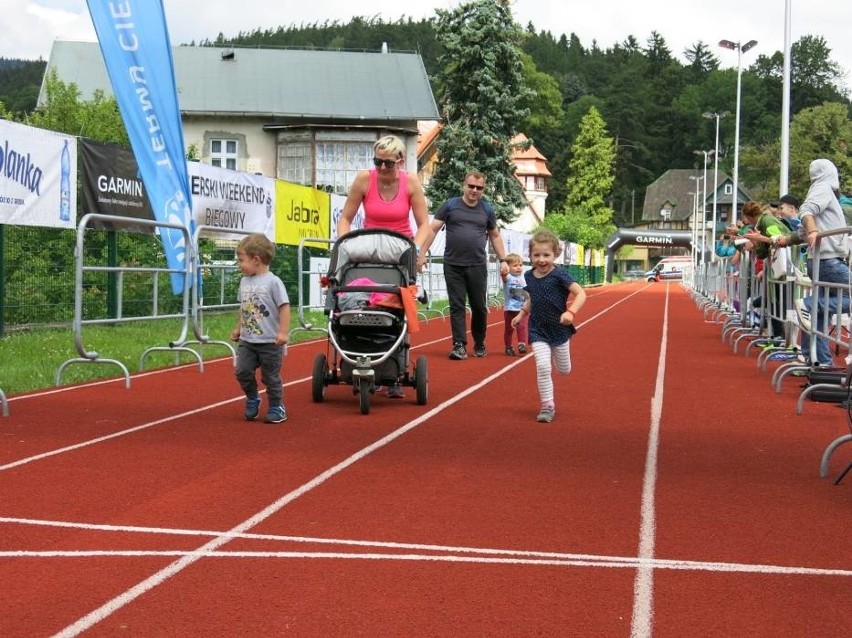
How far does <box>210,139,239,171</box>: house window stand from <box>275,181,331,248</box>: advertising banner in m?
35.6

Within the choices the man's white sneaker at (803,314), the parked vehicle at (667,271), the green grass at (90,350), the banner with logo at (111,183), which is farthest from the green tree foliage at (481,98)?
the parked vehicle at (667,271)

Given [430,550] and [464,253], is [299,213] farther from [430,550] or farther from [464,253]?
[430,550]

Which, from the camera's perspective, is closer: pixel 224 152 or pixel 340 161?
pixel 340 161

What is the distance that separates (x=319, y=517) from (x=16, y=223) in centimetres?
1005

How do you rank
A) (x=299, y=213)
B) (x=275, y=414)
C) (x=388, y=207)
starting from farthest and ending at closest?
(x=299, y=213), (x=388, y=207), (x=275, y=414)

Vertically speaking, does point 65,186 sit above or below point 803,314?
above

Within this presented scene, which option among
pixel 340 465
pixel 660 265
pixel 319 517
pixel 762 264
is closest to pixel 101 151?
pixel 762 264

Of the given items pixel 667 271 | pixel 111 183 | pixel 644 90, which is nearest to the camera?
pixel 111 183

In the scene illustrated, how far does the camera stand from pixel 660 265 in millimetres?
118375

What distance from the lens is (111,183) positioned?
17328mm

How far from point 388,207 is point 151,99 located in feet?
18.5

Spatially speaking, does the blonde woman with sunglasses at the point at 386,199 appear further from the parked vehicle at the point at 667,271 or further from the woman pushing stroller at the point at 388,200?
the parked vehicle at the point at 667,271

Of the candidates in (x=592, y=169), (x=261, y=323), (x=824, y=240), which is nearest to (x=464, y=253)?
(x=824, y=240)

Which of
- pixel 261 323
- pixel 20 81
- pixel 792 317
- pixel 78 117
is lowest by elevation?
pixel 792 317
